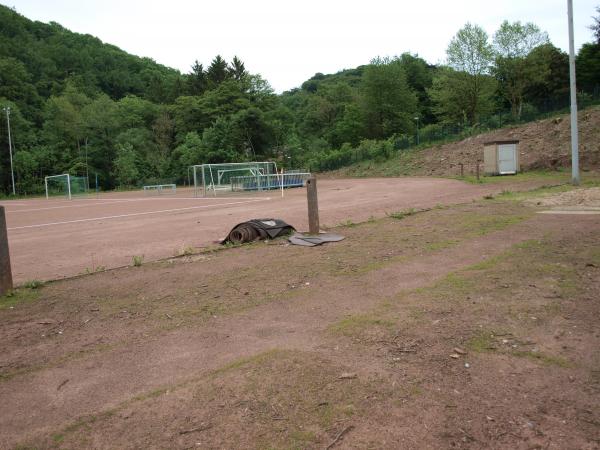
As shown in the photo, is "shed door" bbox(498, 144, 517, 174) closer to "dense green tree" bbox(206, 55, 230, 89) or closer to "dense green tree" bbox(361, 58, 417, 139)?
"dense green tree" bbox(361, 58, 417, 139)

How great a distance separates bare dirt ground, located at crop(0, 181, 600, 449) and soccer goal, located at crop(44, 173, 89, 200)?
4892cm

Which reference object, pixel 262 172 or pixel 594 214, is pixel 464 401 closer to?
pixel 594 214

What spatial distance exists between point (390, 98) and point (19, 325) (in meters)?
72.1

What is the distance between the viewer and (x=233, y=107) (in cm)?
6606

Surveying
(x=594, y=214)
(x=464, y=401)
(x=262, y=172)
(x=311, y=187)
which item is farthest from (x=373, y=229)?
(x=262, y=172)

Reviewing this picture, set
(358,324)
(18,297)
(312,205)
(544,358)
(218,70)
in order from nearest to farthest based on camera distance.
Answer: (544,358)
(358,324)
(18,297)
(312,205)
(218,70)

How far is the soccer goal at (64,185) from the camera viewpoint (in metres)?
52.1

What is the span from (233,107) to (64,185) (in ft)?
77.3

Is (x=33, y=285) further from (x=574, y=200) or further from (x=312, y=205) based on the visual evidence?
(x=574, y=200)

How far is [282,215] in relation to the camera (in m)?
14.4

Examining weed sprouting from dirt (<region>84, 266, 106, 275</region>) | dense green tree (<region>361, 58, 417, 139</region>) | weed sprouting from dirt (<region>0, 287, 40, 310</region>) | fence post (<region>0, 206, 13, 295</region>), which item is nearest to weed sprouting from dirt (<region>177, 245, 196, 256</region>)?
weed sprouting from dirt (<region>84, 266, 106, 275</region>)

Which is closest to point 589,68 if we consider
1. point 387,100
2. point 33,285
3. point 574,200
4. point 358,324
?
point 387,100

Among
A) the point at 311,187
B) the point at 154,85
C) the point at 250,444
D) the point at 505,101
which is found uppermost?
the point at 154,85

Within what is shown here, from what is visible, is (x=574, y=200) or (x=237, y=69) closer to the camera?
Result: (x=574, y=200)
